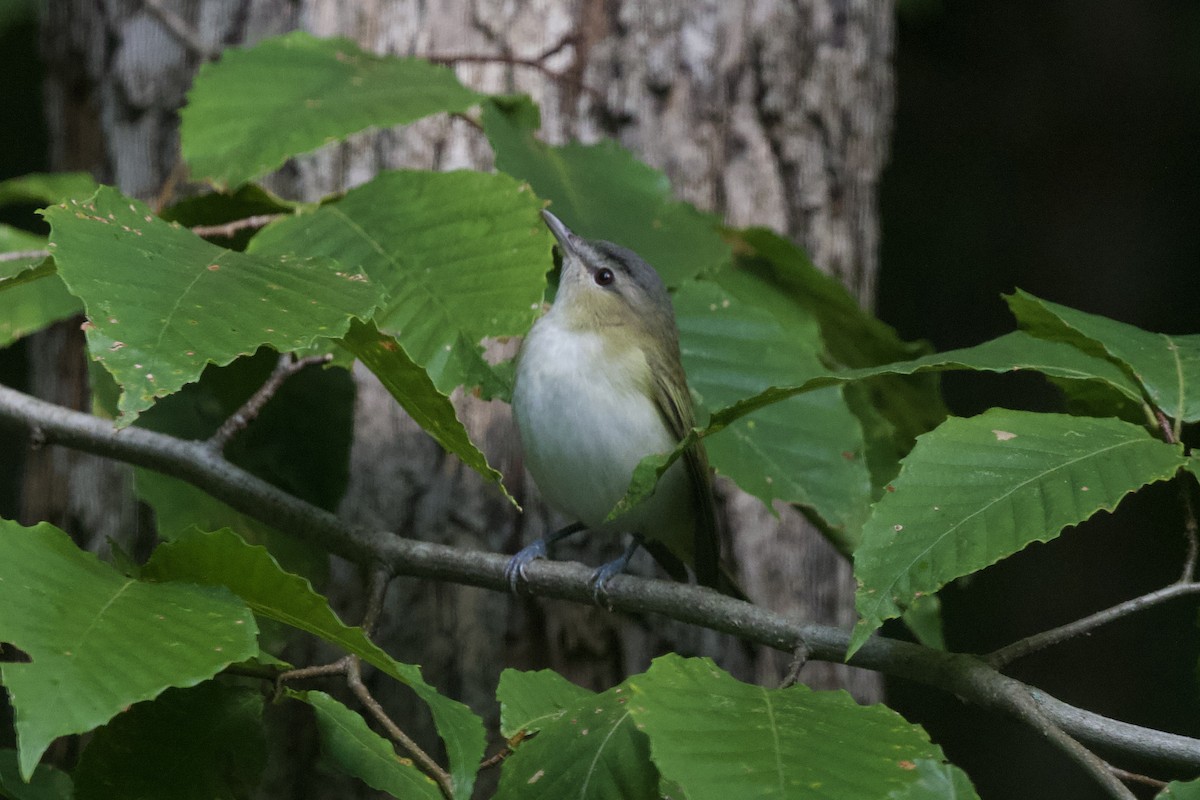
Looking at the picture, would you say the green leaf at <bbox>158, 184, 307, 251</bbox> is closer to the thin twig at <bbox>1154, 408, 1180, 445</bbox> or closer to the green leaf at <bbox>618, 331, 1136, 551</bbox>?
the green leaf at <bbox>618, 331, 1136, 551</bbox>

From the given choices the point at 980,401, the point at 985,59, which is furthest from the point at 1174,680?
the point at 985,59

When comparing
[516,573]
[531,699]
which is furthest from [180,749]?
[516,573]

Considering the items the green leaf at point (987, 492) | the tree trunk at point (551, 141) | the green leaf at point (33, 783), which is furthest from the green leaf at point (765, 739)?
the tree trunk at point (551, 141)

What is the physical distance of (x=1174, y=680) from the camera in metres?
5.28

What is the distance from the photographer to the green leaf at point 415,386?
1536 millimetres

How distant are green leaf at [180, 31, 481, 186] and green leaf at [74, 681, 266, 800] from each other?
3.36 feet

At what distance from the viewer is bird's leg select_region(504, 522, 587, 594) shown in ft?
6.56

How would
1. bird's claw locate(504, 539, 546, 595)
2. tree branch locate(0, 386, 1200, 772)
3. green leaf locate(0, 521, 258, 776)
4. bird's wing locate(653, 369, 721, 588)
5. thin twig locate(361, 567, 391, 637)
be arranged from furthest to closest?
bird's wing locate(653, 369, 721, 588) < bird's claw locate(504, 539, 546, 595) < thin twig locate(361, 567, 391, 637) < tree branch locate(0, 386, 1200, 772) < green leaf locate(0, 521, 258, 776)

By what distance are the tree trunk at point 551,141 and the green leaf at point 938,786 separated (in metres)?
1.65

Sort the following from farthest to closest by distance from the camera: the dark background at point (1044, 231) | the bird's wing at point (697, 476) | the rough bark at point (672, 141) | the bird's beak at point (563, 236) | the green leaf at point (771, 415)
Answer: the dark background at point (1044, 231)
the rough bark at point (672, 141)
the bird's beak at point (563, 236)
the bird's wing at point (697, 476)
the green leaf at point (771, 415)

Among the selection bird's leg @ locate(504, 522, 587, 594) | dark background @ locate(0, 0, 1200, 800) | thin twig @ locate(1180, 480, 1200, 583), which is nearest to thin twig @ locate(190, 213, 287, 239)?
bird's leg @ locate(504, 522, 587, 594)

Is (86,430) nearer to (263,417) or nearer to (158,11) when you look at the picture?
(263,417)

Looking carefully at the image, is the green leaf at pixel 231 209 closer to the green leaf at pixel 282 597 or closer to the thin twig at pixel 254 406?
the thin twig at pixel 254 406

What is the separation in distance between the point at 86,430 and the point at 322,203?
627 mm
